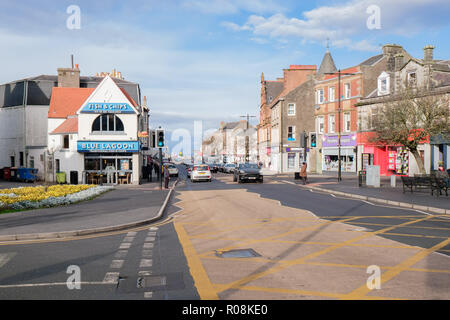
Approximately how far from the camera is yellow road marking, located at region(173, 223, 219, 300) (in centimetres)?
584

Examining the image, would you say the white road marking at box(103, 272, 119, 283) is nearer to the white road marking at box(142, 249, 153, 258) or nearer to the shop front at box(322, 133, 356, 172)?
the white road marking at box(142, 249, 153, 258)

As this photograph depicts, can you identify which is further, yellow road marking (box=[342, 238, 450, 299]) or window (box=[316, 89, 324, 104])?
window (box=[316, 89, 324, 104])

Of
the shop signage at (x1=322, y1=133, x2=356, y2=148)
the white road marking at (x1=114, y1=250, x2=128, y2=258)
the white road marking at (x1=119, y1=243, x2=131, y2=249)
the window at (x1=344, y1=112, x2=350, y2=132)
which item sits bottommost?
the white road marking at (x1=119, y1=243, x2=131, y2=249)

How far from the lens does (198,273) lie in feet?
22.8

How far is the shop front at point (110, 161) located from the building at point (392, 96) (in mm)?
19092

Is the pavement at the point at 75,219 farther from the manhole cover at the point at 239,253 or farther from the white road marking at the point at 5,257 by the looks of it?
the manhole cover at the point at 239,253

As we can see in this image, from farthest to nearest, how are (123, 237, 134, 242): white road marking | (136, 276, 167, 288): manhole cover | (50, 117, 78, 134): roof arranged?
(50, 117, 78, 134): roof < (123, 237, 134, 242): white road marking < (136, 276, 167, 288): manhole cover

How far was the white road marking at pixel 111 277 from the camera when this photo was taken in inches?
261

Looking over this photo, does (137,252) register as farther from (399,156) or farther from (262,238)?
(399,156)

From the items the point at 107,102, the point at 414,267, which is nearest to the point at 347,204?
the point at 414,267

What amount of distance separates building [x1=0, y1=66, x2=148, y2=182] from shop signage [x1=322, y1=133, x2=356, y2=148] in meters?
22.5

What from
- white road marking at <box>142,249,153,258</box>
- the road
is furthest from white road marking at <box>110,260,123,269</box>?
white road marking at <box>142,249,153,258</box>
